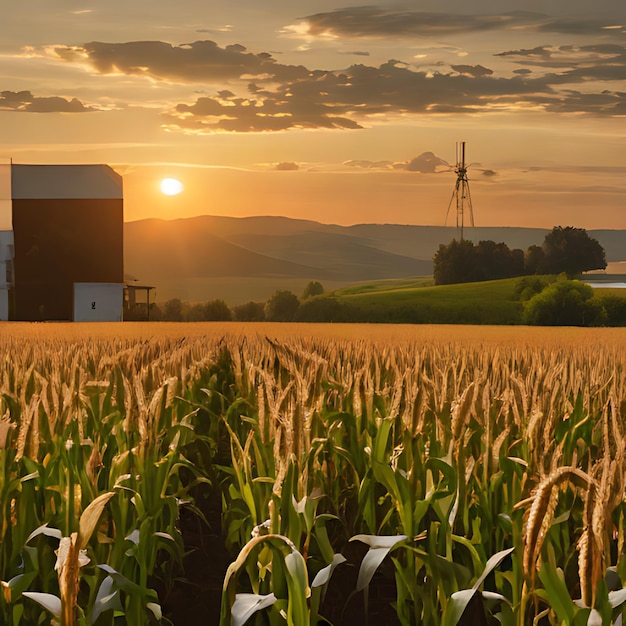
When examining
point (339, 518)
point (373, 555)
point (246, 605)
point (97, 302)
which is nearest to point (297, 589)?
point (246, 605)

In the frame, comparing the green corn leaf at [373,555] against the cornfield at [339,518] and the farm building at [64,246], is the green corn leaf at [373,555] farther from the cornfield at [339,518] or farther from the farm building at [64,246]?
the farm building at [64,246]

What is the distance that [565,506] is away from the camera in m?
4.10

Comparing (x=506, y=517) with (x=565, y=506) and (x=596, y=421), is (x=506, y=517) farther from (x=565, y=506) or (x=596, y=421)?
(x=596, y=421)

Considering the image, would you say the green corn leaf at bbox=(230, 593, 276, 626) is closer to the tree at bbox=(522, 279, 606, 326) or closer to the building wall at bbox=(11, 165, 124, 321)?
the building wall at bbox=(11, 165, 124, 321)

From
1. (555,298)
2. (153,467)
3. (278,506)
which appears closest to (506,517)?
(278,506)

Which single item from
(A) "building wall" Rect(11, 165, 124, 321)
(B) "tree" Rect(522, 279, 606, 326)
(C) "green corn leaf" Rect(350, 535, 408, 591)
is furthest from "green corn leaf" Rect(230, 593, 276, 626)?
(B) "tree" Rect(522, 279, 606, 326)

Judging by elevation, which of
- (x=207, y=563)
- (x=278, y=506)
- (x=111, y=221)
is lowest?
(x=207, y=563)

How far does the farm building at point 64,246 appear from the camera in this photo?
160ft

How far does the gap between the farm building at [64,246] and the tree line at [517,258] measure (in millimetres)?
44762

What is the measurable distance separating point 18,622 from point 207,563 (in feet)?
7.04

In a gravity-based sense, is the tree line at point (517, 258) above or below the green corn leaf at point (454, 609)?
above

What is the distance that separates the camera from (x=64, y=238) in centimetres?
4888

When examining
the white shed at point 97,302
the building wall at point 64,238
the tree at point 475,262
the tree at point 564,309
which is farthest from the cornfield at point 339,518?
the tree at point 475,262

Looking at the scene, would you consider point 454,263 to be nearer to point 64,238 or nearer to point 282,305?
point 282,305
